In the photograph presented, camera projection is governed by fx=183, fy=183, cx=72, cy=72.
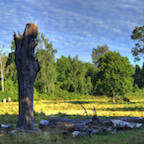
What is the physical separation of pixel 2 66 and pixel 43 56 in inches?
449

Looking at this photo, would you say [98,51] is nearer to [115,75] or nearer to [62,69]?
[62,69]

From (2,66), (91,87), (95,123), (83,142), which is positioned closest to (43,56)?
(2,66)

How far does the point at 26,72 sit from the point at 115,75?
31724 mm

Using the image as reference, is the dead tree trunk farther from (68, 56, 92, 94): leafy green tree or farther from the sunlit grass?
(68, 56, 92, 94): leafy green tree

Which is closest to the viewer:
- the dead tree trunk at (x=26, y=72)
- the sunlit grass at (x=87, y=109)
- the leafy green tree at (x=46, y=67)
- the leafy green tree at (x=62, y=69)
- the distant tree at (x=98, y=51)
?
the dead tree trunk at (x=26, y=72)

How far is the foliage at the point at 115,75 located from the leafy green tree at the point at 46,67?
14.9 m

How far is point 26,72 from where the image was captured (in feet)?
28.7

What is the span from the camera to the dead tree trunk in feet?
28.7

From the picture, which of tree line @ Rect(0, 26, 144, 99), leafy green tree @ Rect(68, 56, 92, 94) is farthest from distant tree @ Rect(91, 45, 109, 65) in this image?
leafy green tree @ Rect(68, 56, 92, 94)

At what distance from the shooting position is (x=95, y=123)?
10.7m

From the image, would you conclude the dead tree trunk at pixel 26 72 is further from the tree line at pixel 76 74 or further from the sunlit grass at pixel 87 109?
the tree line at pixel 76 74

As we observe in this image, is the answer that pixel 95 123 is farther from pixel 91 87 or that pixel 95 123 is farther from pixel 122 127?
pixel 91 87

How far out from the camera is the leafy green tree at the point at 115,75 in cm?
3775

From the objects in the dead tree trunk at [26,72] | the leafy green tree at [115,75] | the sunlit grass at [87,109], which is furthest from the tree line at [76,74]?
the dead tree trunk at [26,72]
